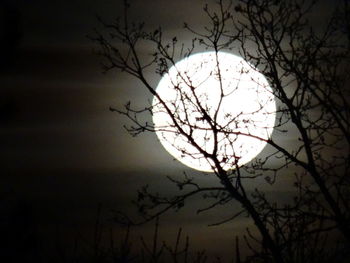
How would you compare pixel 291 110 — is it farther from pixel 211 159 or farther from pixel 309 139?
pixel 211 159

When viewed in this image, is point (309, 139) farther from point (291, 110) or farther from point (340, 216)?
point (340, 216)

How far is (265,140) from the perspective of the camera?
11.5 m

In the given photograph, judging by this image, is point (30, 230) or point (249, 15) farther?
point (30, 230)

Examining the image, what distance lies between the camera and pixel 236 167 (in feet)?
37.3

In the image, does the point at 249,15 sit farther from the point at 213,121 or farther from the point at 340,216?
the point at 340,216

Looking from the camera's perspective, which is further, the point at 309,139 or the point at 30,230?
the point at 30,230

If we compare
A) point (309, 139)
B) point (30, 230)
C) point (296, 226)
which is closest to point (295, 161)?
point (309, 139)

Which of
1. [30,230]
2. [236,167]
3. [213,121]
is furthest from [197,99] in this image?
[30,230]

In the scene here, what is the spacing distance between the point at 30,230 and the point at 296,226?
517 inches

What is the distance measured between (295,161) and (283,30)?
2.26 m

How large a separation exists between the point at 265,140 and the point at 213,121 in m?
0.94

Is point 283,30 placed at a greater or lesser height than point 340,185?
greater

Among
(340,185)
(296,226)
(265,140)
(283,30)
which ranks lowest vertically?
(296,226)

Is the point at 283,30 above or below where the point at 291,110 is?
above
